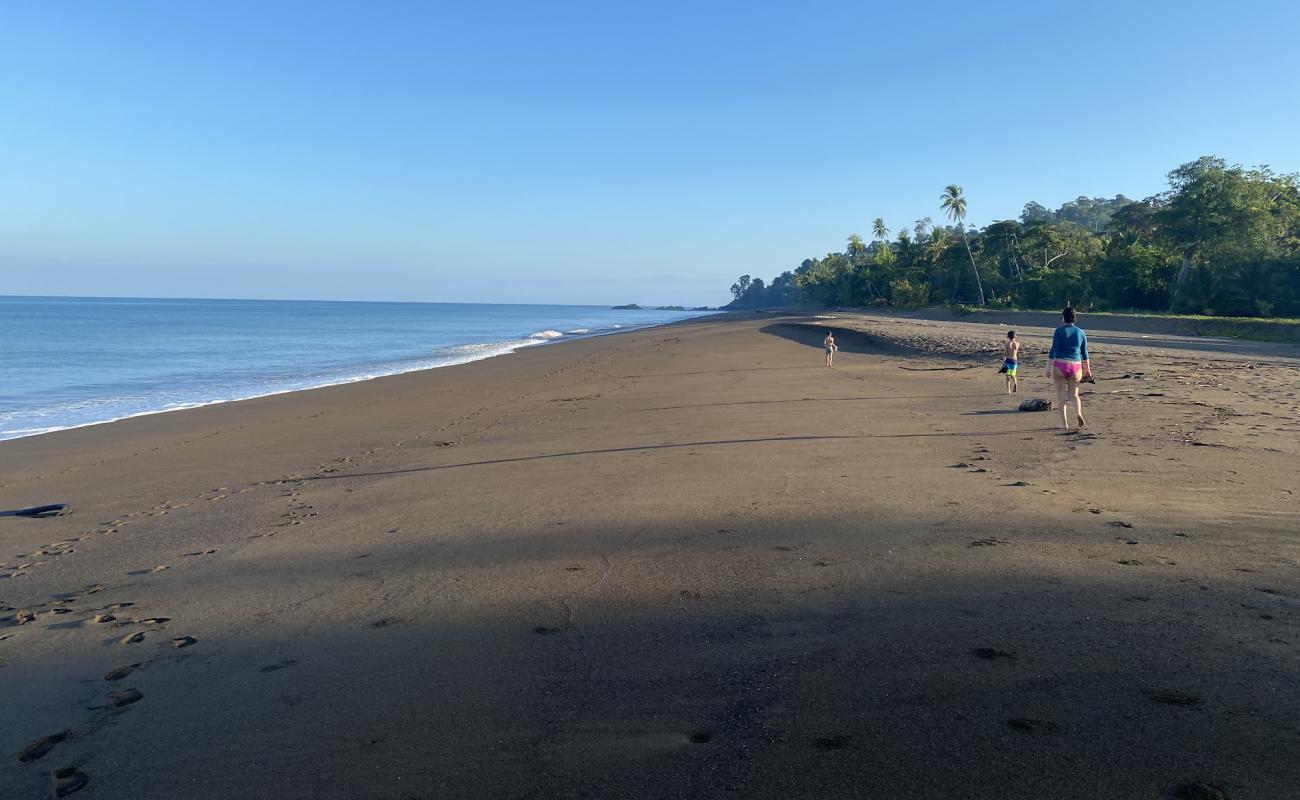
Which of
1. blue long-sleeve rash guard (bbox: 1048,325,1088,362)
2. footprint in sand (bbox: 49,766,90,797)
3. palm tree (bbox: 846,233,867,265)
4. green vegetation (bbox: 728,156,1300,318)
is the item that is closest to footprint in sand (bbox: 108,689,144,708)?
footprint in sand (bbox: 49,766,90,797)

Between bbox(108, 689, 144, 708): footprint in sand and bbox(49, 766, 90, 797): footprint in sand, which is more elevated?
bbox(49, 766, 90, 797): footprint in sand

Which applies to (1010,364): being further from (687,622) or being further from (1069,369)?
(687,622)

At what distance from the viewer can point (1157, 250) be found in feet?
151

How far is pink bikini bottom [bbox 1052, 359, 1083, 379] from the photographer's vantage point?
9.55 metres

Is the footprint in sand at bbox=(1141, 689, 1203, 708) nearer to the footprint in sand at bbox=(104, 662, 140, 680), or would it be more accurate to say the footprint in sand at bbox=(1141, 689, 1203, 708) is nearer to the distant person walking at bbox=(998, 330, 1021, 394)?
the footprint in sand at bbox=(104, 662, 140, 680)

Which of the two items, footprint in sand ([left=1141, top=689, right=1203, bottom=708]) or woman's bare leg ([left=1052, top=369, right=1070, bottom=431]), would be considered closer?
footprint in sand ([left=1141, top=689, right=1203, bottom=708])

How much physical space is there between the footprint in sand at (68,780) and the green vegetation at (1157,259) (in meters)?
45.8

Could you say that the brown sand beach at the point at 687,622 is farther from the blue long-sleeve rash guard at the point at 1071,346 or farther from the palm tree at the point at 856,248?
the palm tree at the point at 856,248

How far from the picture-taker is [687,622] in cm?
431

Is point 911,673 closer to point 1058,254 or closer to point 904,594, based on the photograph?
point 904,594

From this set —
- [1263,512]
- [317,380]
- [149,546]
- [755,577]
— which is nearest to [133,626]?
[149,546]

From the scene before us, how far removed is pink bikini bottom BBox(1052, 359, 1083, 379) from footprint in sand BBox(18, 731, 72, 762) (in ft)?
34.5

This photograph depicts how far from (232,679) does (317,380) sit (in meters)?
24.4

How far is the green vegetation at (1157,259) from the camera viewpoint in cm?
3684
